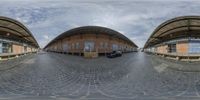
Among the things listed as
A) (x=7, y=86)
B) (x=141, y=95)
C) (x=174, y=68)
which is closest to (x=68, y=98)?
(x=141, y=95)

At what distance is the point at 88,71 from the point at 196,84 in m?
3.94

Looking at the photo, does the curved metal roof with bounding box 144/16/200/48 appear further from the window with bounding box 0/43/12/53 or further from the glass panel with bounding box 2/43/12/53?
the glass panel with bounding box 2/43/12/53

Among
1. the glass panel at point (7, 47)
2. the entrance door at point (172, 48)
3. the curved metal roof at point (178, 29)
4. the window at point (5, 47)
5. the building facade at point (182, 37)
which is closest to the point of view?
the building facade at point (182, 37)

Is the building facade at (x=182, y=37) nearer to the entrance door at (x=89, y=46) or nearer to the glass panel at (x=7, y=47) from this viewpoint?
the entrance door at (x=89, y=46)

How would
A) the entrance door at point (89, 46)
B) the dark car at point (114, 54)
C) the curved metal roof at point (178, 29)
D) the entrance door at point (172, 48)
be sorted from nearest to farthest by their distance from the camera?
the curved metal roof at point (178, 29), the entrance door at point (89, 46), the entrance door at point (172, 48), the dark car at point (114, 54)

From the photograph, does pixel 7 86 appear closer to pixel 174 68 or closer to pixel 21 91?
pixel 21 91

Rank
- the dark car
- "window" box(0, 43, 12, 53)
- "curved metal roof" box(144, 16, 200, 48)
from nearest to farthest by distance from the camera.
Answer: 1. "curved metal roof" box(144, 16, 200, 48)
2. the dark car
3. "window" box(0, 43, 12, 53)

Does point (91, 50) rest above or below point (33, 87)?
above

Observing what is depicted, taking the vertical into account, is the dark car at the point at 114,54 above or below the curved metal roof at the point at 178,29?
below

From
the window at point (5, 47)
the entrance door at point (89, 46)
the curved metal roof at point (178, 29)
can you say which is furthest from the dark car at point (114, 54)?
the window at point (5, 47)

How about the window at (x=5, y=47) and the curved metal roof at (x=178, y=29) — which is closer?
the curved metal roof at (x=178, y=29)

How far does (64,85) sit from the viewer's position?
565 centimetres

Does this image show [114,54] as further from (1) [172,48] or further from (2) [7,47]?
(2) [7,47]

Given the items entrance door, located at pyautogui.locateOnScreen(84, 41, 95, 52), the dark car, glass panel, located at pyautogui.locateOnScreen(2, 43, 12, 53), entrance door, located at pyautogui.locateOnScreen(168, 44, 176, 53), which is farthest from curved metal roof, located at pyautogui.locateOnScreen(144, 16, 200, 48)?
glass panel, located at pyautogui.locateOnScreen(2, 43, 12, 53)
